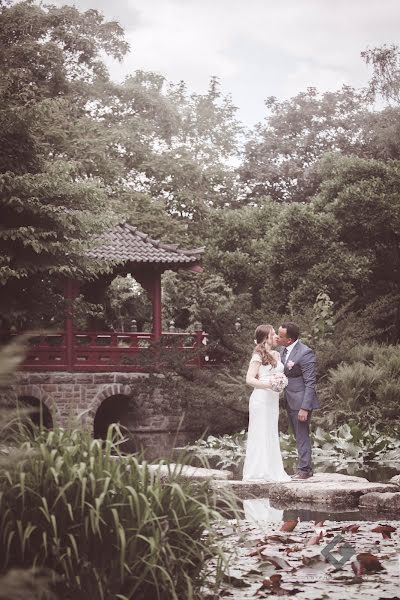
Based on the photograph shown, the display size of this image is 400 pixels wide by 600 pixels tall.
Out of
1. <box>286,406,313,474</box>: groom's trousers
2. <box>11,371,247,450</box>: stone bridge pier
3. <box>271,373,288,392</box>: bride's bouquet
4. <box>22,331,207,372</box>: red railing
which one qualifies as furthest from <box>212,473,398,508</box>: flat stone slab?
<box>22,331,207,372</box>: red railing

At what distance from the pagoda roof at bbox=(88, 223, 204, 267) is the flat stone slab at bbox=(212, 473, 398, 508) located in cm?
1416

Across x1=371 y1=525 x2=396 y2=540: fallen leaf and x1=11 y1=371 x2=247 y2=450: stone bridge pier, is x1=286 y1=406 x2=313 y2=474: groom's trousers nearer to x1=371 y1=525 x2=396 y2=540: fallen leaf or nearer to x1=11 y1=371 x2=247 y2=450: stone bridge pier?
x1=371 y1=525 x2=396 y2=540: fallen leaf

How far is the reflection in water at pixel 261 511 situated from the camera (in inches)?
302

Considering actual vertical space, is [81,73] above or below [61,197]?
above

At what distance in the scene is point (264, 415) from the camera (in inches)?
413

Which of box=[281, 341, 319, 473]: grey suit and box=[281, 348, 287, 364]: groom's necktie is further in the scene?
box=[281, 348, 287, 364]: groom's necktie

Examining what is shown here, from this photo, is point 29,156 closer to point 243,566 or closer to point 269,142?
point 243,566

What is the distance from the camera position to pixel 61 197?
1881cm

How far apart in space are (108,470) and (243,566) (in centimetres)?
154

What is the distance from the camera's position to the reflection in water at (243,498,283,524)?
7669 millimetres

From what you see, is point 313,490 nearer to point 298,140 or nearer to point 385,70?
point 385,70

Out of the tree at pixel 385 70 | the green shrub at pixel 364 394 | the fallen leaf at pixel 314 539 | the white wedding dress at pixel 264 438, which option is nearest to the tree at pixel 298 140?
the tree at pixel 385 70

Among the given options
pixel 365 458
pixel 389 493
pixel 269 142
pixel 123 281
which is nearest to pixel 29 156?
pixel 365 458

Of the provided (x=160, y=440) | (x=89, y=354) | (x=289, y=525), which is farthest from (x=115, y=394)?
(x=289, y=525)
